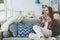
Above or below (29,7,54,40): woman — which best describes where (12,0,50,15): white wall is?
above

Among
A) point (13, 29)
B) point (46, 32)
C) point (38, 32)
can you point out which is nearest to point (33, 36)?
point (38, 32)

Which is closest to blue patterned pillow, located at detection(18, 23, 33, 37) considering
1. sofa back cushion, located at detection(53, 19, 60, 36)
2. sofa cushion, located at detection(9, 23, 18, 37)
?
sofa cushion, located at detection(9, 23, 18, 37)

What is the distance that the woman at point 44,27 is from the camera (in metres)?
3.43

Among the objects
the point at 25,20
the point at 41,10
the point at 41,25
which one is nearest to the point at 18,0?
the point at 41,10

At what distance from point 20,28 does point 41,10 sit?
155 centimetres

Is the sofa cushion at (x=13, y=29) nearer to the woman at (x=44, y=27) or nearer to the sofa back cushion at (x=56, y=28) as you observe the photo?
the woman at (x=44, y=27)

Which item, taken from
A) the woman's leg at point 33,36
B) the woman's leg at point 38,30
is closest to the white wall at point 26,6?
the woman's leg at point 38,30

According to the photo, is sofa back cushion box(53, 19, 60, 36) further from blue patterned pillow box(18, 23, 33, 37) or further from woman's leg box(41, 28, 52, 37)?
blue patterned pillow box(18, 23, 33, 37)

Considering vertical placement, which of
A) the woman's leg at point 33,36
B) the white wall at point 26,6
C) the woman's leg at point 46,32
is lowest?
the woman's leg at point 33,36

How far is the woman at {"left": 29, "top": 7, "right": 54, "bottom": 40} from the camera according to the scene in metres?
3.43

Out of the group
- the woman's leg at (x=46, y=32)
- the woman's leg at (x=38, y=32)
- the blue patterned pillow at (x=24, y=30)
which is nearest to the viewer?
the woman's leg at (x=38, y=32)

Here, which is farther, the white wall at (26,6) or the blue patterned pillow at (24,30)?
the white wall at (26,6)

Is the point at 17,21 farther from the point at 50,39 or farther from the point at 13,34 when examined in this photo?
the point at 50,39

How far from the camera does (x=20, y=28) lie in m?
3.76
